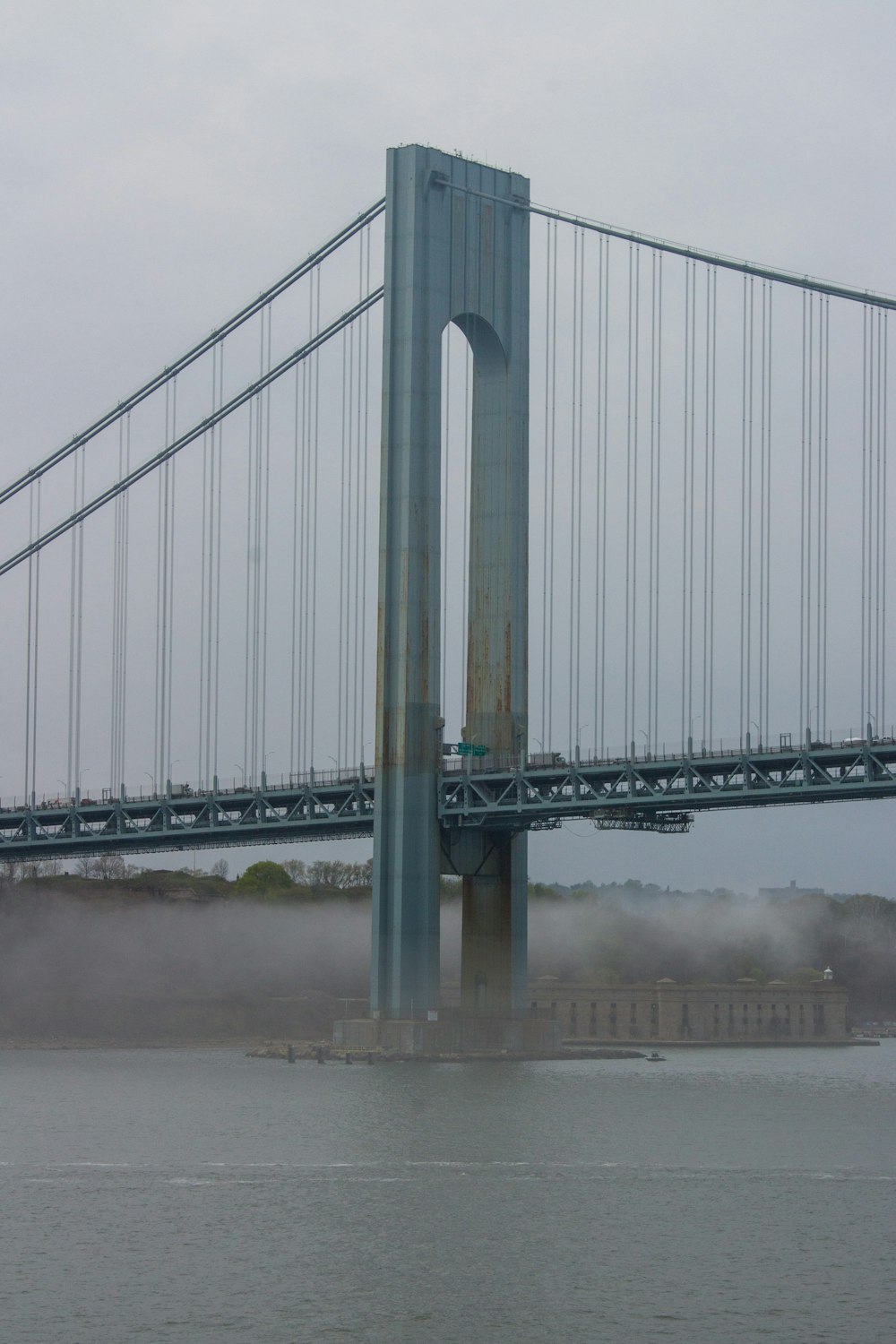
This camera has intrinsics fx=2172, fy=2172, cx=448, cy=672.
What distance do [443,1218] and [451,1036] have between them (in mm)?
37677

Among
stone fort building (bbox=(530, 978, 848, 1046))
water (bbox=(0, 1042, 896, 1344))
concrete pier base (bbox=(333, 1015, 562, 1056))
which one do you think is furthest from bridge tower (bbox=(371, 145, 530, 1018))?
stone fort building (bbox=(530, 978, 848, 1046))

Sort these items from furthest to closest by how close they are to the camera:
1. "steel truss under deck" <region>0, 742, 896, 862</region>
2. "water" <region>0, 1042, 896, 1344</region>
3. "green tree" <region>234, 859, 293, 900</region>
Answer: "green tree" <region>234, 859, 293, 900</region> < "steel truss under deck" <region>0, 742, 896, 862</region> < "water" <region>0, 1042, 896, 1344</region>

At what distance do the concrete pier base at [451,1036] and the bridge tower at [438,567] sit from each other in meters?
0.65

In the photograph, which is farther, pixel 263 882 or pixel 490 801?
pixel 263 882

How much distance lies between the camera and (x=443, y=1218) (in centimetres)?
3572

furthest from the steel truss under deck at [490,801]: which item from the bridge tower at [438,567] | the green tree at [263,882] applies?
the green tree at [263,882]

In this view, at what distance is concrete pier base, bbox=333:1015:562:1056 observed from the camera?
7175cm

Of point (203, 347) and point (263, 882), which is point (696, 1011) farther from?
point (203, 347)

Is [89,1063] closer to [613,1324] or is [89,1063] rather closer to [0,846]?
[0,846]

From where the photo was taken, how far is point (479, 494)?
7594 cm

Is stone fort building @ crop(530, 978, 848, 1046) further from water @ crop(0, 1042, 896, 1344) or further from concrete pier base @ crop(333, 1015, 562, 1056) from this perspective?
water @ crop(0, 1042, 896, 1344)

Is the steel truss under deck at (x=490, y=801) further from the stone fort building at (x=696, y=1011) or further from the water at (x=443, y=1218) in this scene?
the stone fort building at (x=696, y=1011)

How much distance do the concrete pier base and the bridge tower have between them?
65 cm

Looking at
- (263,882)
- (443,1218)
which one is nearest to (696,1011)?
(263,882)
